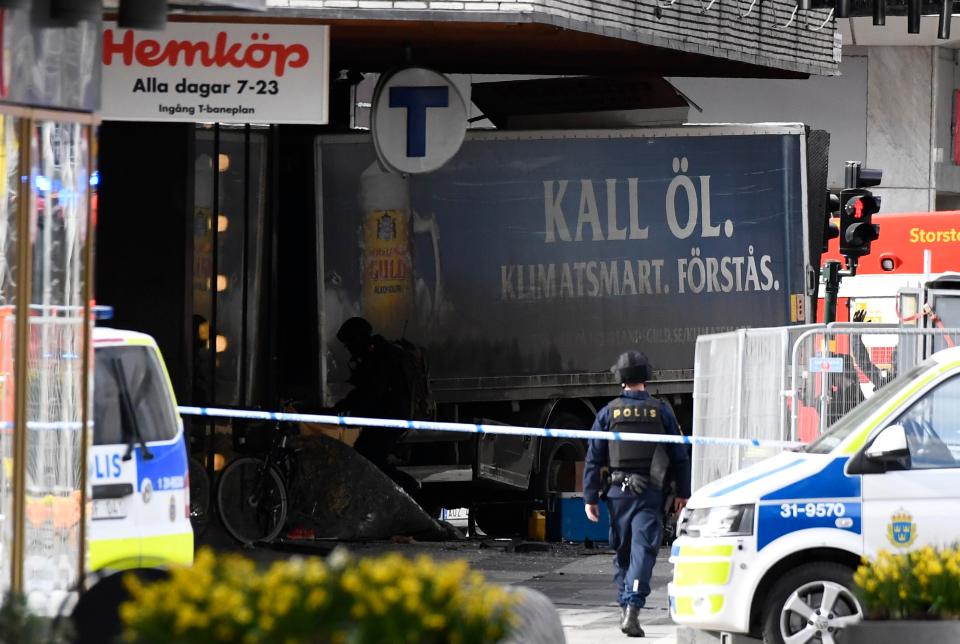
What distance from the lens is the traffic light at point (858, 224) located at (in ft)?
72.3

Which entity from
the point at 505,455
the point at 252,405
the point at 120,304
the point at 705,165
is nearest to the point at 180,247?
the point at 120,304

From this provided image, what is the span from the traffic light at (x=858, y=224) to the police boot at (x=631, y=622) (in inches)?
442

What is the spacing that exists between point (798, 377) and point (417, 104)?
527 cm

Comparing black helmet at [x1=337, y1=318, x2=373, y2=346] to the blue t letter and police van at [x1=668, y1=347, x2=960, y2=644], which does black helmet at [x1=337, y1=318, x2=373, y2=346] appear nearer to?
the blue t letter

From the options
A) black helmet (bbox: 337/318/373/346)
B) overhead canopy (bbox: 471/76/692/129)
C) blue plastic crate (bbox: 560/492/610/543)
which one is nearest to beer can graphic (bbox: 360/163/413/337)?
black helmet (bbox: 337/318/373/346)

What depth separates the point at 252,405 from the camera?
58.7 ft

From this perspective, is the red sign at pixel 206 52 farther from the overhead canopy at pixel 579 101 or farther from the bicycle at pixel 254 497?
the overhead canopy at pixel 579 101

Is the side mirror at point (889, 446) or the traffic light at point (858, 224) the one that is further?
the traffic light at point (858, 224)

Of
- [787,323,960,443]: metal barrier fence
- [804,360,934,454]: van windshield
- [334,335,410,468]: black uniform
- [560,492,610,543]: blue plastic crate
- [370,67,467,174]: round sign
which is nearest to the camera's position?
[804,360,934,454]: van windshield

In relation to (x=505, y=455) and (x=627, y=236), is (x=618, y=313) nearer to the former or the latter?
(x=627, y=236)

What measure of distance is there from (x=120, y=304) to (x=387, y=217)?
9.95 ft

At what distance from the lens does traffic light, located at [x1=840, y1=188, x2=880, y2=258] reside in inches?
868

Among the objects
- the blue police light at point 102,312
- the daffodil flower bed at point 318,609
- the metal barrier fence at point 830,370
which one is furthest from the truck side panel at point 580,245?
the daffodil flower bed at point 318,609

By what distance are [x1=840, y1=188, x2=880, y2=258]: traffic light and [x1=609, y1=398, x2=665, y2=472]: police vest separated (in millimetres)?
10902
